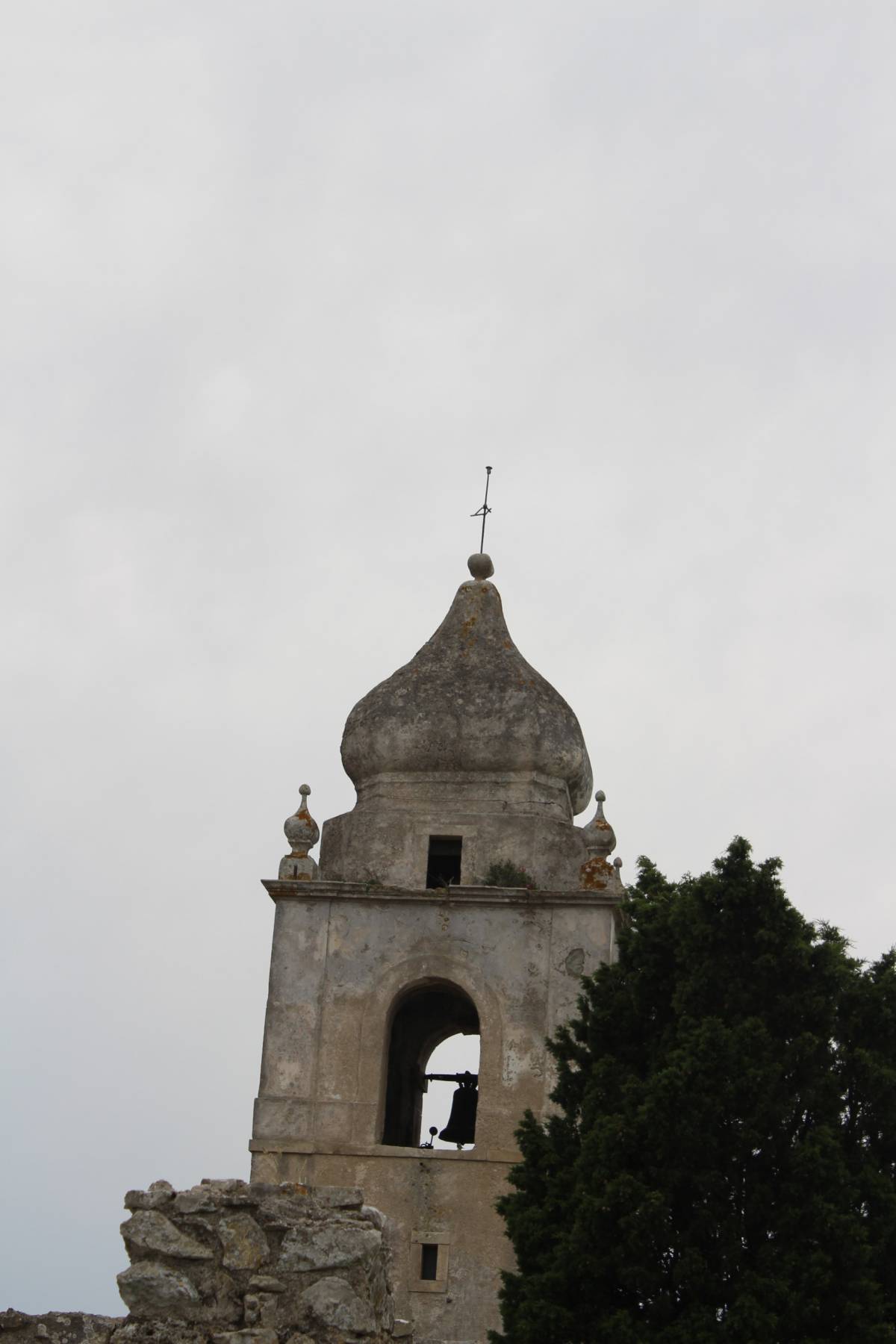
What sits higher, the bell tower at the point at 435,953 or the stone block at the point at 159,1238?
the bell tower at the point at 435,953

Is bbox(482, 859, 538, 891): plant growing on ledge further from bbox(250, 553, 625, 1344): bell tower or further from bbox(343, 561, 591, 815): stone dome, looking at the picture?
bbox(343, 561, 591, 815): stone dome

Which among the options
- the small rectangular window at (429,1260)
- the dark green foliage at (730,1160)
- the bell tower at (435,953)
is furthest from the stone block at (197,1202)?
the small rectangular window at (429,1260)

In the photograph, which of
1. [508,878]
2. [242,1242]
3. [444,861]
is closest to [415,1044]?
[444,861]

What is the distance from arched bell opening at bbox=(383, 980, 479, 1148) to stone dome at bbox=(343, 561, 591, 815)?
2.13 m

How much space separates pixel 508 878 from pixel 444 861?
3.13 ft

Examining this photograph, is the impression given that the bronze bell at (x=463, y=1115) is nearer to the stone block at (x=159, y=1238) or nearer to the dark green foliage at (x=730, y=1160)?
the dark green foliage at (x=730, y=1160)

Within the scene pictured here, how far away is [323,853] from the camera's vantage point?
18328 mm

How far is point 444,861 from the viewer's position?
18219 mm

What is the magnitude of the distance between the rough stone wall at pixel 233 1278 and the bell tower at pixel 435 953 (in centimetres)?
827

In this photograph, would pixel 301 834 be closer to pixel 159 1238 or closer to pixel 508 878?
pixel 508 878

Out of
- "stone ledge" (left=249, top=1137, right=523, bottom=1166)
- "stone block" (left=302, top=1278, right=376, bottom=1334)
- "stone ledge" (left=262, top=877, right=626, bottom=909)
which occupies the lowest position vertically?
"stone block" (left=302, top=1278, right=376, bottom=1334)

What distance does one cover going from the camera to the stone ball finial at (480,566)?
20078mm

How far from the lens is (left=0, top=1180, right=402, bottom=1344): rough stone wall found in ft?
23.5

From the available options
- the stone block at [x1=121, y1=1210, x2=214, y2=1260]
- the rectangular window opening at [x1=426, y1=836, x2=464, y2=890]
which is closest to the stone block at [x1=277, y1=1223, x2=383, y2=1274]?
the stone block at [x1=121, y1=1210, x2=214, y2=1260]
